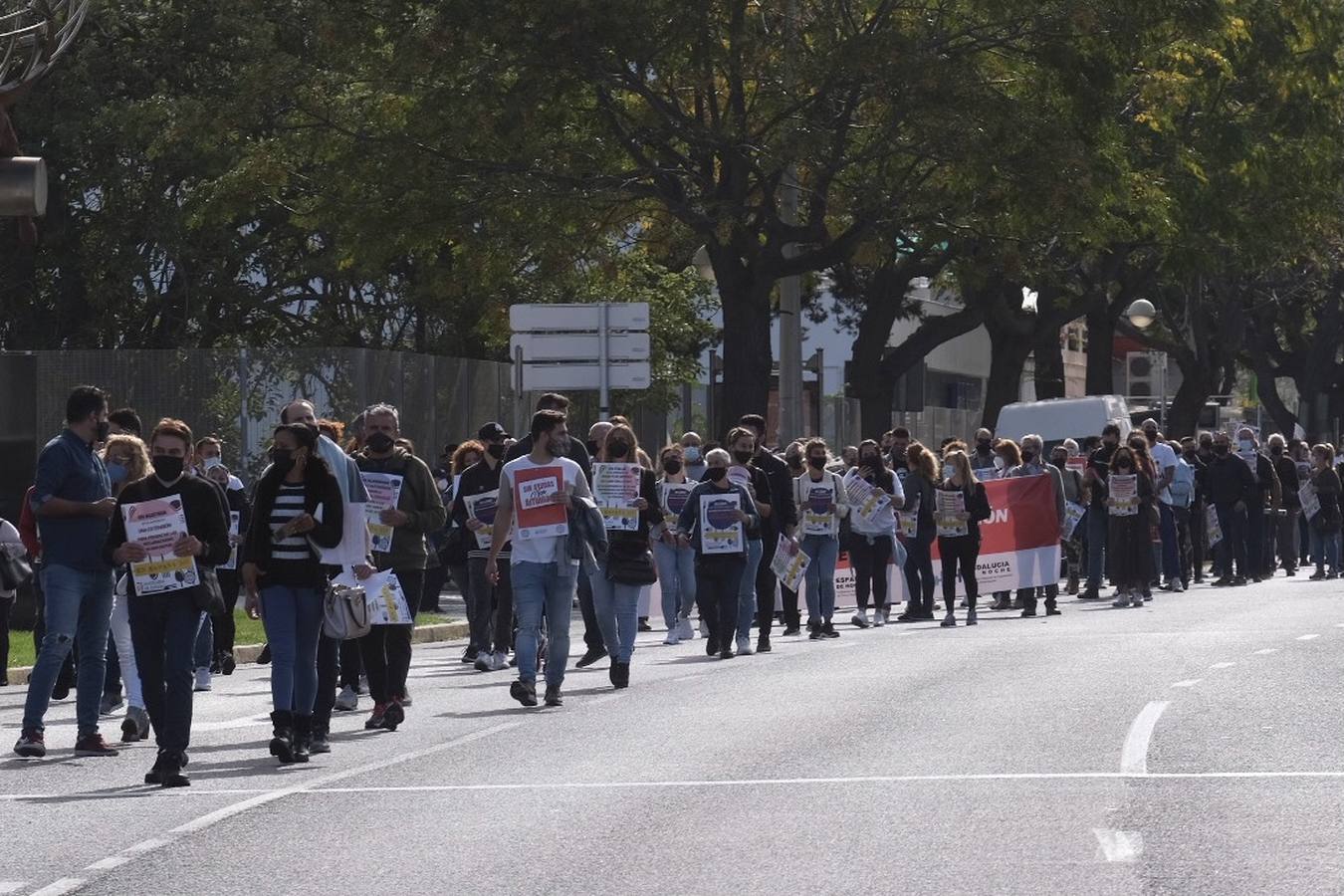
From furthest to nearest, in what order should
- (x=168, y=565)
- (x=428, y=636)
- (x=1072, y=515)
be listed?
(x=1072, y=515) → (x=428, y=636) → (x=168, y=565)

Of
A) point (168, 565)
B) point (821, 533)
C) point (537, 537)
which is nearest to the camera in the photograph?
point (168, 565)

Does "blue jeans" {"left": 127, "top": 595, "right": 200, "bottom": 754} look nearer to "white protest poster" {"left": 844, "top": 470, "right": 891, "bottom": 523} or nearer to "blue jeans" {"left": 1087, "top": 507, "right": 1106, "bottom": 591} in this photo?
"white protest poster" {"left": 844, "top": 470, "right": 891, "bottom": 523}

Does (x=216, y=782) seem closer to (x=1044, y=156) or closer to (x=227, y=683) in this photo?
(x=227, y=683)

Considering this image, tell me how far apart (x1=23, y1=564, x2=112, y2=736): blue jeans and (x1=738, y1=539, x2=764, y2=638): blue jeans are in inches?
310

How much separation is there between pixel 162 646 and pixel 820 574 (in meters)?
11.5

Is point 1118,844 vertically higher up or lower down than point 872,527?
lower down

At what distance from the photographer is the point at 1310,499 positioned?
34062 millimetres

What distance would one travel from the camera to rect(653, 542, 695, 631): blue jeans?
76.0 ft

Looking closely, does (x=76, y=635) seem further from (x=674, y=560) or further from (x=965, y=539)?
(x=965, y=539)

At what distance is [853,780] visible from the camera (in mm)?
11492

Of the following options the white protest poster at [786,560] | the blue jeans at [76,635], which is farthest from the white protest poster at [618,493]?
the blue jeans at [76,635]

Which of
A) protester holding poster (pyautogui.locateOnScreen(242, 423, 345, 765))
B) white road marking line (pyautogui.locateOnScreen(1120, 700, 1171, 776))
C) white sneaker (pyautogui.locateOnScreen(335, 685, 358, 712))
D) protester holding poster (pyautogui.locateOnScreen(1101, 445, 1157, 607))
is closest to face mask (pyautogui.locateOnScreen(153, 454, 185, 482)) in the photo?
protester holding poster (pyautogui.locateOnScreen(242, 423, 345, 765))

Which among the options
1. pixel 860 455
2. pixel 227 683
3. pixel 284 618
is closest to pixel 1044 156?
pixel 860 455

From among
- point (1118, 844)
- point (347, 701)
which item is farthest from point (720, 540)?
point (1118, 844)
